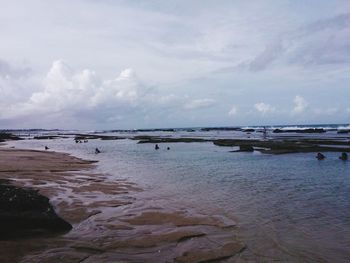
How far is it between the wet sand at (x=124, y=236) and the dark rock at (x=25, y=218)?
0.44m

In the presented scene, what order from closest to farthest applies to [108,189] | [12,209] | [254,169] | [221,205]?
[12,209]
[221,205]
[108,189]
[254,169]

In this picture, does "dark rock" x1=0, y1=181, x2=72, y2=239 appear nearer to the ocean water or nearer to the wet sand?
the wet sand

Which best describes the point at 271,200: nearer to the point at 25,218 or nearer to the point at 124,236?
the point at 124,236

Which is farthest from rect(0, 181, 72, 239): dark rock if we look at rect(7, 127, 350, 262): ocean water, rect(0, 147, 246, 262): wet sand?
rect(7, 127, 350, 262): ocean water

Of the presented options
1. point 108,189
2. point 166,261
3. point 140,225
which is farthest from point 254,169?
point 166,261

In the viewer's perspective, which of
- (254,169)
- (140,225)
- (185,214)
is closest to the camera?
(140,225)

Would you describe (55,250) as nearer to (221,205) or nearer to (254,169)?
(221,205)

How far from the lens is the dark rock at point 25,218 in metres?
10.7

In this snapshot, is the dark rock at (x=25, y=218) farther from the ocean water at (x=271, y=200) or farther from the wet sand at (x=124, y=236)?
the ocean water at (x=271, y=200)

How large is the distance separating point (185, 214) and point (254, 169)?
611 inches

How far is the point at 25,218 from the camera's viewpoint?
11.1 m

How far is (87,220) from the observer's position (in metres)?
13.2

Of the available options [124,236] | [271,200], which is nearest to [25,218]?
[124,236]

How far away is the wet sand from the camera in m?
9.54
